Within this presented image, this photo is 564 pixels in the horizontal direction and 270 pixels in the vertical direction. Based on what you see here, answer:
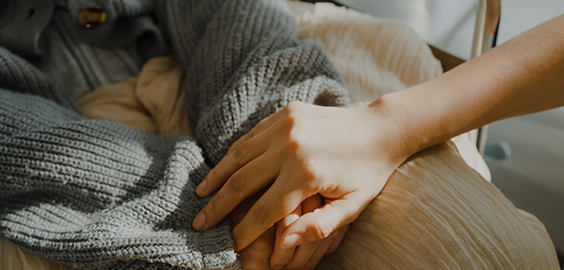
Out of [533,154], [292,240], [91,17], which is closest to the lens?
Result: [292,240]

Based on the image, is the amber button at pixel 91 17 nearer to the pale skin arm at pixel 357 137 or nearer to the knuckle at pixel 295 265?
the pale skin arm at pixel 357 137

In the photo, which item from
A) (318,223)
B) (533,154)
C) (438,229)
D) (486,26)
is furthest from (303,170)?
(533,154)

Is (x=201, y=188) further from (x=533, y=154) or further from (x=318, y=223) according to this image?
(x=533, y=154)

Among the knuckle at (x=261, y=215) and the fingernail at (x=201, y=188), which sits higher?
the knuckle at (x=261, y=215)

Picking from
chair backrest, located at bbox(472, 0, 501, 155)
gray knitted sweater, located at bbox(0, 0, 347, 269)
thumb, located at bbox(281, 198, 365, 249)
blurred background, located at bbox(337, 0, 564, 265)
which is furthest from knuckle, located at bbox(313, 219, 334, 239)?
→ blurred background, located at bbox(337, 0, 564, 265)

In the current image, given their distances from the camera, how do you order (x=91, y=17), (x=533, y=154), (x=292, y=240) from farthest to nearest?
1. (x=533, y=154)
2. (x=91, y=17)
3. (x=292, y=240)

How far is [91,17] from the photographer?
627 mm

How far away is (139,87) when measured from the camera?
65 centimetres

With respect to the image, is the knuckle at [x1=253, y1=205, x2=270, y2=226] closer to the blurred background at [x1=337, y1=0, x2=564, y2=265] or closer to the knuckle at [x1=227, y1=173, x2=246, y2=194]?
the knuckle at [x1=227, y1=173, x2=246, y2=194]

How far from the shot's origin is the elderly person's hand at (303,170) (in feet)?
1.34

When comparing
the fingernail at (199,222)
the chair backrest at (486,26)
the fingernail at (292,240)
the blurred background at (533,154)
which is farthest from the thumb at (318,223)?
the blurred background at (533,154)

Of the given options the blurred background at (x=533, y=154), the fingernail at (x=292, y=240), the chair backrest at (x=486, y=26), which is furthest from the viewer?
the blurred background at (x=533, y=154)

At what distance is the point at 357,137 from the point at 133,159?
0.93ft

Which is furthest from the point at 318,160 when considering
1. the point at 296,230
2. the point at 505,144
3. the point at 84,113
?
the point at 505,144
